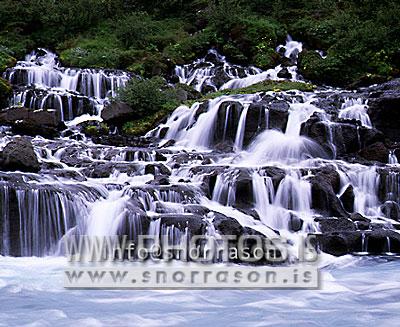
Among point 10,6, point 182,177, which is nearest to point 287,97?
point 182,177

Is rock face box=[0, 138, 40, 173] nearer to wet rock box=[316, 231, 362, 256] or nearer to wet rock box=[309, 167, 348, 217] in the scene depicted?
wet rock box=[309, 167, 348, 217]

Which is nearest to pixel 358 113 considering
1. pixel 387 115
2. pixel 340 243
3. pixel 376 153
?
pixel 387 115

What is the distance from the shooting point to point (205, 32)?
83.3ft

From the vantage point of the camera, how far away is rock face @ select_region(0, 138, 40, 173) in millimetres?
11062

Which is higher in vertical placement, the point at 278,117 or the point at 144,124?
the point at 144,124

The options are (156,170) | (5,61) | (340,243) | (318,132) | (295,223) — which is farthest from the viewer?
(5,61)

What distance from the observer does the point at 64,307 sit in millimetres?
6719

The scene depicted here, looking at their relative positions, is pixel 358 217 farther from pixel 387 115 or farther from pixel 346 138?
pixel 387 115

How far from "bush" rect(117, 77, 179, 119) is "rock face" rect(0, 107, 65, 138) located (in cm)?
236

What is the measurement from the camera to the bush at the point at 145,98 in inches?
686

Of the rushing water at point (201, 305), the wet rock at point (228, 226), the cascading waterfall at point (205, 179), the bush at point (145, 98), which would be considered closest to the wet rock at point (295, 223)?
the cascading waterfall at point (205, 179)

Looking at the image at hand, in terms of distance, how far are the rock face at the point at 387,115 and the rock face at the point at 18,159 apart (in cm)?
905

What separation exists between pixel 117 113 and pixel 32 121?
8.71ft

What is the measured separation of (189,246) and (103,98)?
11.6 meters
